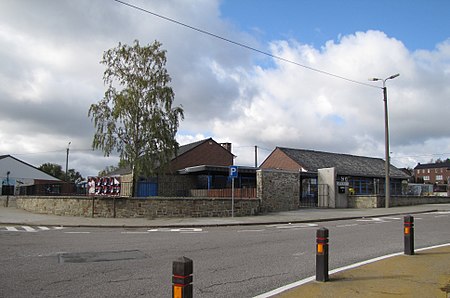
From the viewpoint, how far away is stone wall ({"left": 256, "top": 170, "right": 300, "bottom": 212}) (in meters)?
25.8

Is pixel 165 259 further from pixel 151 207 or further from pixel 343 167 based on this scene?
pixel 343 167

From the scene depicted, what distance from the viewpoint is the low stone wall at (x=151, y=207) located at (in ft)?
72.4

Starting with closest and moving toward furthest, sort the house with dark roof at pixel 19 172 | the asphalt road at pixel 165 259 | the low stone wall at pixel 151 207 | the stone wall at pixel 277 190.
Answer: the asphalt road at pixel 165 259, the low stone wall at pixel 151 207, the stone wall at pixel 277 190, the house with dark roof at pixel 19 172

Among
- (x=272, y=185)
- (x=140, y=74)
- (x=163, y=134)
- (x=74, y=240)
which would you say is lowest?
(x=74, y=240)

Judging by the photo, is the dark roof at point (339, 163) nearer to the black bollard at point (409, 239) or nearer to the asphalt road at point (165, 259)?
the asphalt road at point (165, 259)

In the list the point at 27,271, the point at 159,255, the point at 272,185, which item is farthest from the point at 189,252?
the point at 272,185

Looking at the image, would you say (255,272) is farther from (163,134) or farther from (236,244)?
(163,134)

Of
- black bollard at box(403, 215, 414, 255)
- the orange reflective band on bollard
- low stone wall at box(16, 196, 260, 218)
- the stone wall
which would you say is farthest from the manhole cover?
the stone wall

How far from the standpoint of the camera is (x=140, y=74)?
27156mm

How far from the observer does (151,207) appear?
22141 millimetres

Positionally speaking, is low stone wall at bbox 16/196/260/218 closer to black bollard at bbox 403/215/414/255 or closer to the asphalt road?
the asphalt road

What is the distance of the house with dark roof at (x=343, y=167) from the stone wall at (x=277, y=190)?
36.2ft

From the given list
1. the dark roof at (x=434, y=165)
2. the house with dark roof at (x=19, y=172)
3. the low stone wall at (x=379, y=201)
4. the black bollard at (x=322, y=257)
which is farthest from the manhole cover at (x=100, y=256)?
the dark roof at (x=434, y=165)

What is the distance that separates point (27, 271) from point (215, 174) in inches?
1227
